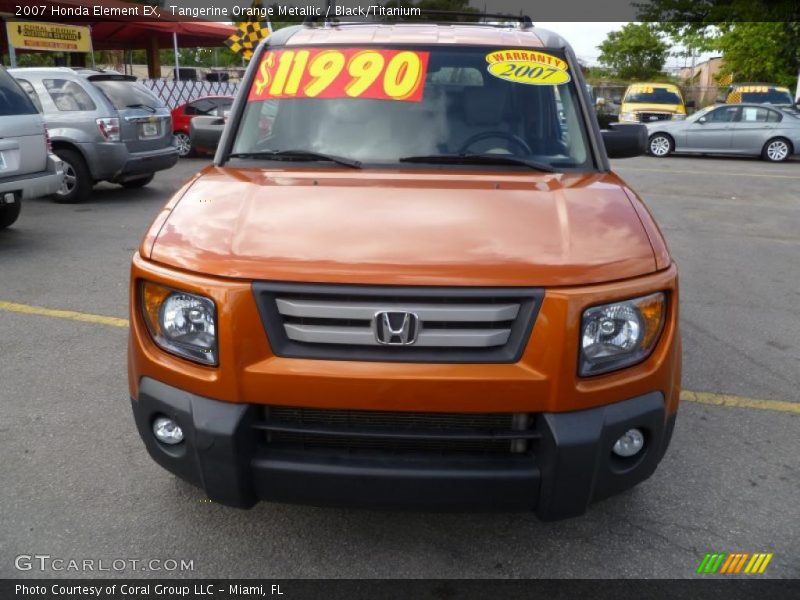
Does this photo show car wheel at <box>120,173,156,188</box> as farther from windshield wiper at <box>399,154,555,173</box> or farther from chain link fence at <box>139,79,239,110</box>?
windshield wiper at <box>399,154,555,173</box>

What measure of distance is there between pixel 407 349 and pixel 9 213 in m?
7.41

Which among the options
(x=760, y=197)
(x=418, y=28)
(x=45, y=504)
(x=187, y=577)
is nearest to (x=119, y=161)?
(x=418, y=28)

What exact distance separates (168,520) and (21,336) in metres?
2.76

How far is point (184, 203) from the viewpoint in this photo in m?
2.86

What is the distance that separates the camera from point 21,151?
7418mm

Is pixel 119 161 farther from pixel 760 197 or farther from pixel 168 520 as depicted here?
pixel 760 197

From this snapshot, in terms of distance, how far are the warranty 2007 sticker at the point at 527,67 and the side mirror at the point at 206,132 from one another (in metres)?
1.49

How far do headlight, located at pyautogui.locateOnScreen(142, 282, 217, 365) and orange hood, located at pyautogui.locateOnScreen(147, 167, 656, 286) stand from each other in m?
0.11

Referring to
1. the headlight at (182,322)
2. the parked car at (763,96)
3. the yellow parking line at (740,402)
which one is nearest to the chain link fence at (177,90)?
the parked car at (763,96)

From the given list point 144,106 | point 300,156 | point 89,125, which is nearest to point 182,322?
point 300,156

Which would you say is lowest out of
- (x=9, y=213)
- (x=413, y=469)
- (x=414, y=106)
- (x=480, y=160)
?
(x=9, y=213)

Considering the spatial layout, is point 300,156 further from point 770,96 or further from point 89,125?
point 770,96

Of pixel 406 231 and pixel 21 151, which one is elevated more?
pixel 406 231

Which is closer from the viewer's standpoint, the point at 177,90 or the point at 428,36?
the point at 428,36
